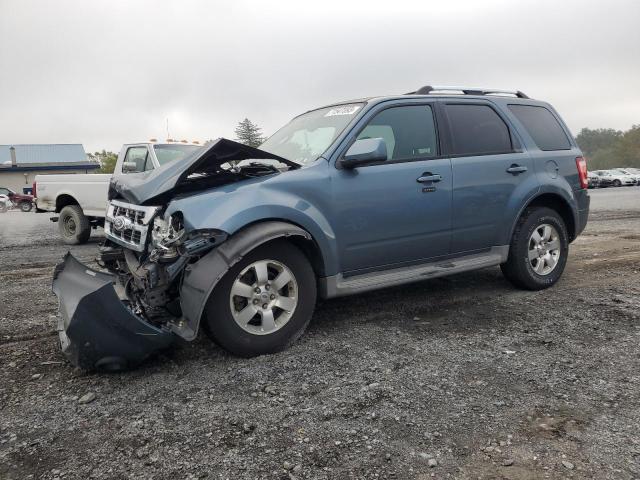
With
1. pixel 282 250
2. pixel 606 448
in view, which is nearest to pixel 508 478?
pixel 606 448

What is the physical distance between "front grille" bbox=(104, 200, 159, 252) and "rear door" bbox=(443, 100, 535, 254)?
99.4 inches

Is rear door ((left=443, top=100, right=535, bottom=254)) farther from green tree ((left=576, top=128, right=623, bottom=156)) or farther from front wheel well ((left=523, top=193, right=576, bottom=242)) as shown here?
green tree ((left=576, top=128, right=623, bottom=156))

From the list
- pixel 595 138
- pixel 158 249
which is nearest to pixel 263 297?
pixel 158 249

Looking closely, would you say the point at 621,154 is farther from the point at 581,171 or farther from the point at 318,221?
the point at 318,221

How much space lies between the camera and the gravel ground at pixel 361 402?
2238mm

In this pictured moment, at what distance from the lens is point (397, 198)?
13.1 ft

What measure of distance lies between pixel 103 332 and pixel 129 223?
1085mm

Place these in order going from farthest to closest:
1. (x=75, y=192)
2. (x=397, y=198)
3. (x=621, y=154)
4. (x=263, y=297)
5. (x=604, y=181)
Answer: (x=621, y=154) → (x=604, y=181) → (x=75, y=192) → (x=397, y=198) → (x=263, y=297)

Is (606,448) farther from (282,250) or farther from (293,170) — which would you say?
(293,170)

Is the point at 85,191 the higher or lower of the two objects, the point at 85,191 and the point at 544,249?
the higher

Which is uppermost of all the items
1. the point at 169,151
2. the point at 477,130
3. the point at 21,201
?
the point at 169,151

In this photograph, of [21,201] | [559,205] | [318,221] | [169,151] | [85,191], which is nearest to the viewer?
[318,221]

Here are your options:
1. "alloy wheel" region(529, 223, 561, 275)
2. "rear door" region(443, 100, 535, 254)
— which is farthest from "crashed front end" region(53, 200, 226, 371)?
"alloy wheel" region(529, 223, 561, 275)

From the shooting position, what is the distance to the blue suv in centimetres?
319
